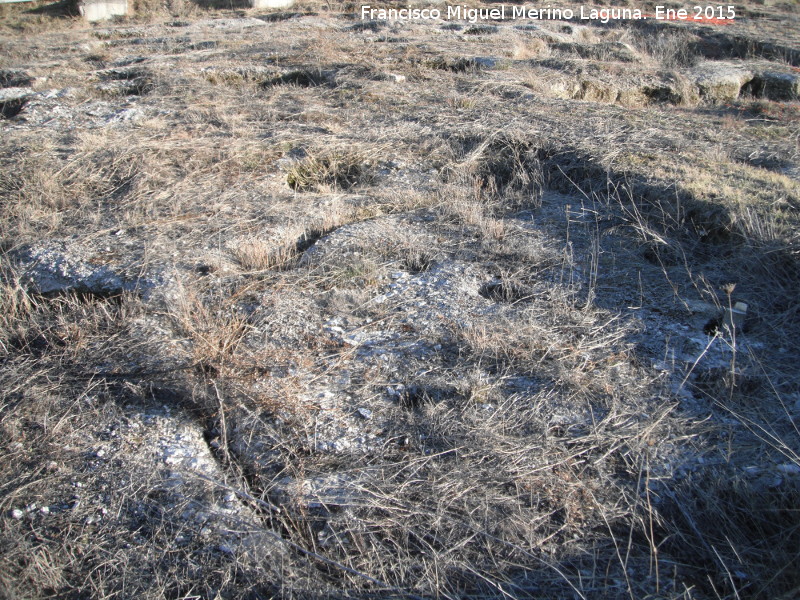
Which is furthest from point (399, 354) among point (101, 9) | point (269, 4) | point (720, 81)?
point (101, 9)

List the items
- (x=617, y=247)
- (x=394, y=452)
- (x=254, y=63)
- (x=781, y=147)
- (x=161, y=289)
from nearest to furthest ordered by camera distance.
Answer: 1. (x=394, y=452)
2. (x=161, y=289)
3. (x=617, y=247)
4. (x=781, y=147)
5. (x=254, y=63)

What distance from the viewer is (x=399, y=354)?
3.12 m

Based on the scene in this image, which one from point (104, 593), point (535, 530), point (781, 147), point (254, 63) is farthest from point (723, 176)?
point (254, 63)

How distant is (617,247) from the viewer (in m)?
4.07

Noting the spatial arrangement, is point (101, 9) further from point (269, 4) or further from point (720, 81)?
point (720, 81)

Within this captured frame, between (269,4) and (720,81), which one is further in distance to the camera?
(269,4)

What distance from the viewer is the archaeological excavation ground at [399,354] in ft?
7.09

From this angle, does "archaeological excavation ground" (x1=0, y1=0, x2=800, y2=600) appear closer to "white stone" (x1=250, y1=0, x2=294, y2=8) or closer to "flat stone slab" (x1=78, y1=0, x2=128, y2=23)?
"white stone" (x1=250, y1=0, x2=294, y2=8)

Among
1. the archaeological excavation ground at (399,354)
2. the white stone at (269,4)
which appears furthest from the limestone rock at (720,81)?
the white stone at (269,4)

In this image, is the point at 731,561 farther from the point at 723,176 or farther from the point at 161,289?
the point at 723,176

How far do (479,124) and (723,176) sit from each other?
2.39 metres

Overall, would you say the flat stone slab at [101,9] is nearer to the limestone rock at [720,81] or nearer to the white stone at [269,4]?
the white stone at [269,4]

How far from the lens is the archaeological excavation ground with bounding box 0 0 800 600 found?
2160 mm

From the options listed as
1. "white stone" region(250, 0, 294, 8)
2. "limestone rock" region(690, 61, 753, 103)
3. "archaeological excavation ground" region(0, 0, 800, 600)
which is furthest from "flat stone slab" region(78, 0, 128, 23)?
"limestone rock" region(690, 61, 753, 103)
